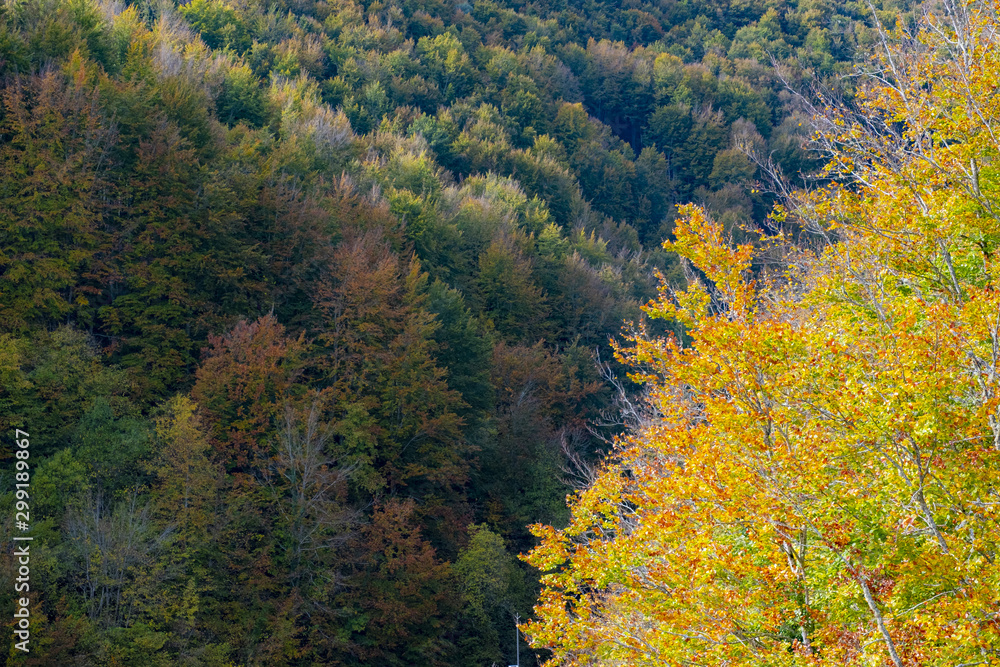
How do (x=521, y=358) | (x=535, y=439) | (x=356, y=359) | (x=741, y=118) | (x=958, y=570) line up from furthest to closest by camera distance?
1. (x=741, y=118)
2. (x=521, y=358)
3. (x=535, y=439)
4. (x=356, y=359)
5. (x=958, y=570)

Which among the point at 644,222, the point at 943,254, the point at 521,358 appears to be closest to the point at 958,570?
the point at 943,254

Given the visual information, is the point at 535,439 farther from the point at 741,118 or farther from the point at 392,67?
the point at 741,118

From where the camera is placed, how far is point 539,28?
101m

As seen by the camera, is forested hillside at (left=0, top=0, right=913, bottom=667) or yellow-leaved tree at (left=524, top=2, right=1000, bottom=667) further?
forested hillside at (left=0, top=0, right=913, bottom=667)

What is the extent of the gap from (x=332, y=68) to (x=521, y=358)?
38.6m

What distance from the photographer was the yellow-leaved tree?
23.9 feet

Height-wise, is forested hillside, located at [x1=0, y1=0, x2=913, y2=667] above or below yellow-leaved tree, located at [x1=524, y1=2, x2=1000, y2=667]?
below
